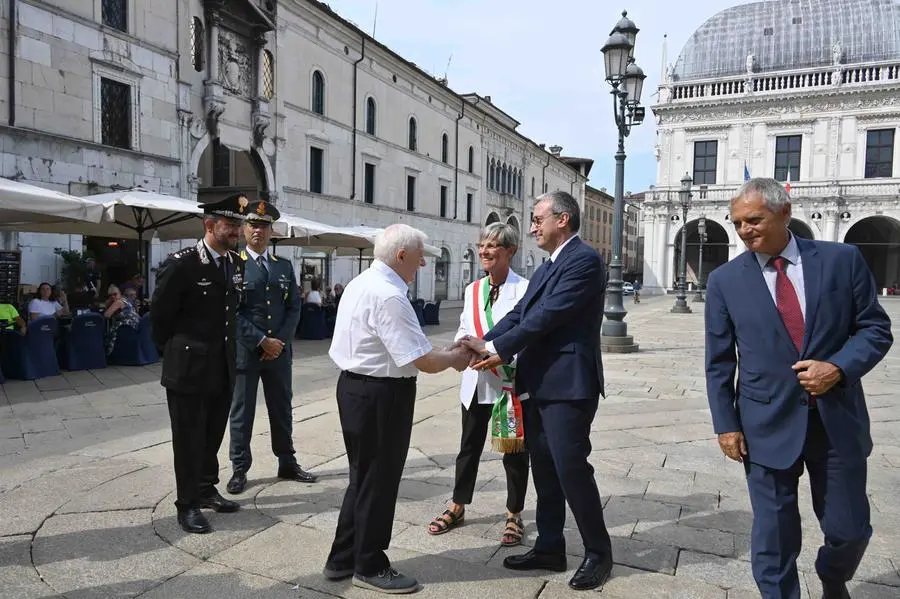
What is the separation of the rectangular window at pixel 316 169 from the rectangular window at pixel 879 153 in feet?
110

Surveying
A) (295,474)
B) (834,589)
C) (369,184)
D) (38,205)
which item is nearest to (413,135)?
(369,184)

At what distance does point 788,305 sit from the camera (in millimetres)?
2484

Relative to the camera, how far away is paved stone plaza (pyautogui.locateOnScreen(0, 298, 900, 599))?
118 inches

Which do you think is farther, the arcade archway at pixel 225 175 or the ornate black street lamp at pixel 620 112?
the arcade archway at pixel 225 175

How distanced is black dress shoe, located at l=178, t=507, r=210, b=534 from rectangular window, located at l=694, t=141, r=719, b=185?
4304 centimetres

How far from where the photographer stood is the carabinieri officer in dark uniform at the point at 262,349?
4266 mm

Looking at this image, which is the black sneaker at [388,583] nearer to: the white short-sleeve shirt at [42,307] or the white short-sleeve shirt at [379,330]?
the white short-sleeve shirt at [379,330]

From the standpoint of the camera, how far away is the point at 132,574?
307 centimetres

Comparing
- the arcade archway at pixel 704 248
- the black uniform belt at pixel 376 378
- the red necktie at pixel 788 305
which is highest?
the arcade archway at pixel 704 248

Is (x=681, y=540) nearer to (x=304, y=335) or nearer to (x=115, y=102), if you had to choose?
(x=304, y=335)

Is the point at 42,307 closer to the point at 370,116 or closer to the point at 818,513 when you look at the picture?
the point at 818,513

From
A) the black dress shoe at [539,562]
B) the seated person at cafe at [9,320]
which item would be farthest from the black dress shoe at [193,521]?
the seated person at cafe at [9,320]

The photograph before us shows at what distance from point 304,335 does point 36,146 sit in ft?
22.2

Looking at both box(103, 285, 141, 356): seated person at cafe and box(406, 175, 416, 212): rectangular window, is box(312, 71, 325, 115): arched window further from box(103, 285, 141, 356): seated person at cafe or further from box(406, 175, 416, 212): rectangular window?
box(103, 285, 141, 356): seated person at cafe
